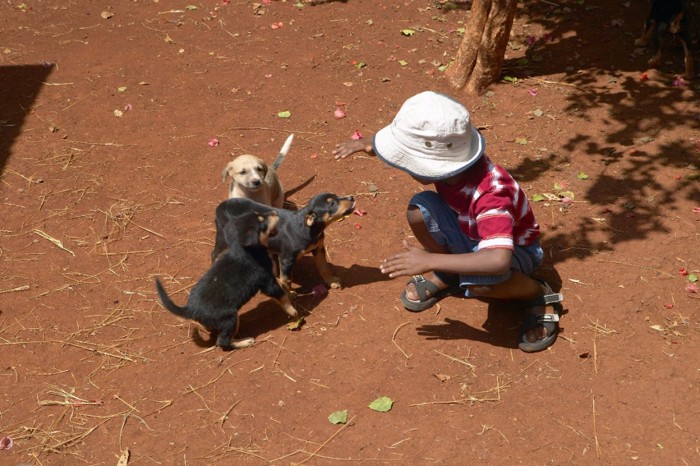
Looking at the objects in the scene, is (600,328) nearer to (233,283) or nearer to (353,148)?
(353,148)

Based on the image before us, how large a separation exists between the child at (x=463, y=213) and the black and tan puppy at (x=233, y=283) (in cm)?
95

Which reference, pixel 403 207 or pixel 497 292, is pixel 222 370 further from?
pixel 403 207

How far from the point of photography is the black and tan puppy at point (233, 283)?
475cm

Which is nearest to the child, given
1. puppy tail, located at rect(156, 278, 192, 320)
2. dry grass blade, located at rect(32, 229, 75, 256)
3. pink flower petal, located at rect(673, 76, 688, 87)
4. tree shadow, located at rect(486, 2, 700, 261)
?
tree shadow, located at rect(486, 2, 700, 261)

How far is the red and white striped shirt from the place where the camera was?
4.10 metres

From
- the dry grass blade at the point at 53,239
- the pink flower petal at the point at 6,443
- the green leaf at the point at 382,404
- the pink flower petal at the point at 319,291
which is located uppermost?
the green leaf at the point at 382,404

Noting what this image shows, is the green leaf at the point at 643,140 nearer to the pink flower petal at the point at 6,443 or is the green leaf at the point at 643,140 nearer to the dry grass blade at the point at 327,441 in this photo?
the dry grass blade at the point at 327,441

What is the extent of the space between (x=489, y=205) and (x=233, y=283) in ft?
6.66

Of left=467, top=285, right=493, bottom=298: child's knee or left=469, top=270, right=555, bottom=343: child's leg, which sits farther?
left=469, top=270, right=555, bottom=343: child's leg

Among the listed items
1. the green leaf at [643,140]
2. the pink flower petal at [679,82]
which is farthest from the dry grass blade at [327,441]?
the pink flower petal at [679,82]

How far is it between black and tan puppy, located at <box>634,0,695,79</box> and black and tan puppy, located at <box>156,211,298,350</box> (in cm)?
603

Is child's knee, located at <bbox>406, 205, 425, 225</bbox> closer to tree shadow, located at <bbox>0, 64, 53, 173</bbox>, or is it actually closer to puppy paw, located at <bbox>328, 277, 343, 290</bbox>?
puppy paw, located at <bbox>328, 277, 343, 290</bbox>

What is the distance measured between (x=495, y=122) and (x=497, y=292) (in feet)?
11.2

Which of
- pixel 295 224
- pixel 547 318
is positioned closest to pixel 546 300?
pixel 547 318
